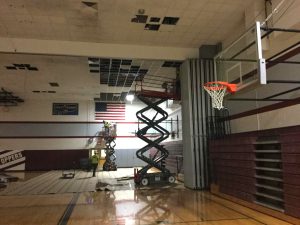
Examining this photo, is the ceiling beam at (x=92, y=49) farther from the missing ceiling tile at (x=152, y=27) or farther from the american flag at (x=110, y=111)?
the american flag at (x=110, y=111)

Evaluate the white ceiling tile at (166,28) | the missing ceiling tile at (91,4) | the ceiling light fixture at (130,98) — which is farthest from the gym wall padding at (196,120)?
the ceiling light fixture at (130,98)

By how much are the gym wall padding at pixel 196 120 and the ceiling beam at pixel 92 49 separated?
1.82ft

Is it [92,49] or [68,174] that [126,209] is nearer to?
[92,49]

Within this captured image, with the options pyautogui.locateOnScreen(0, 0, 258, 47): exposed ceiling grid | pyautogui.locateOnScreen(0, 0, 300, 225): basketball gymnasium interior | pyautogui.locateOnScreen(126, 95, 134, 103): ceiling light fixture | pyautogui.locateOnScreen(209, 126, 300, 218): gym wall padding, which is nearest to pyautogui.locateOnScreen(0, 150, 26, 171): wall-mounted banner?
pyautogui.locateOnScreen(0, 0, 300, 225): basketball gymnasium interior

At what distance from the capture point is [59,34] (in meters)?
8.45

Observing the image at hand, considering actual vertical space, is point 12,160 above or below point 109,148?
below

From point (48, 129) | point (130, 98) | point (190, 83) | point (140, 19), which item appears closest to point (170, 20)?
point (140, 19)

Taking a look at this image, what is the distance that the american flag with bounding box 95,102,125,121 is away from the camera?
19375 mm

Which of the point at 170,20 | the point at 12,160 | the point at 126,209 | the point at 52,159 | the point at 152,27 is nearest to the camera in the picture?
the point at 126,209

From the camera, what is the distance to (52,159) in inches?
741

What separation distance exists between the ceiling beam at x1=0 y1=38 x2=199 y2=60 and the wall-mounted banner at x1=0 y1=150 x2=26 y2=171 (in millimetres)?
11476

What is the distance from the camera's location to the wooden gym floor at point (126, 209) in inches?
202

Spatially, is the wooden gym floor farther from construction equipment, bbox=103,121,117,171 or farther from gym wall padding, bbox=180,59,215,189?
construction equipment, bbox=103,121,117,171

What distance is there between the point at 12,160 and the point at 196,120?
44.9 ft
